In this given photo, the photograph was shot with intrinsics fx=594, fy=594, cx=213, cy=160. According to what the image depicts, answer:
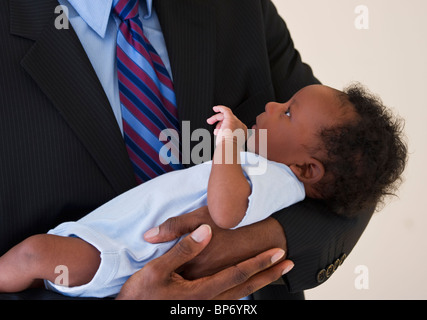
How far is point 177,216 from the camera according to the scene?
1114 millimetres

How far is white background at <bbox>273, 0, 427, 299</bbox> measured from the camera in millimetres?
2498

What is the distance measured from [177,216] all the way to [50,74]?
39 cm

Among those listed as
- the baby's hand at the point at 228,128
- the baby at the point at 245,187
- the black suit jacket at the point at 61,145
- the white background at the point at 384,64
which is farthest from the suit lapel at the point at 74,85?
the white background at the point at 384,64

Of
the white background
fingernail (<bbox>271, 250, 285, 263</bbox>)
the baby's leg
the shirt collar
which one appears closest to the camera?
the baby's leg

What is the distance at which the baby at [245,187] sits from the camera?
1.05m

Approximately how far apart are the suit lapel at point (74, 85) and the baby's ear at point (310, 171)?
341 millimetres

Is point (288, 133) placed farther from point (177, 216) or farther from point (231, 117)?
point (177, 216)

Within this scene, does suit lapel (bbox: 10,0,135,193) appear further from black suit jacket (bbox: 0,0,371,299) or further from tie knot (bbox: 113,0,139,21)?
tie knot (bbox: 113,0,139,21)

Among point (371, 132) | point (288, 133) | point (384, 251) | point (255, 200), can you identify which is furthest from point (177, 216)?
point (384, 251)

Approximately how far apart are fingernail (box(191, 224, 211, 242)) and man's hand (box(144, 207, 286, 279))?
29 mm

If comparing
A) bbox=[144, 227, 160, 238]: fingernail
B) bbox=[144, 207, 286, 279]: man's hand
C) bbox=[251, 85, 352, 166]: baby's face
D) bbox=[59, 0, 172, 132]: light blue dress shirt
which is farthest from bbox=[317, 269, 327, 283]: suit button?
bbox=[59, 0, 172, 132]: light blue dress shirt

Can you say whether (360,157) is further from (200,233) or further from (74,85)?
(74,85)

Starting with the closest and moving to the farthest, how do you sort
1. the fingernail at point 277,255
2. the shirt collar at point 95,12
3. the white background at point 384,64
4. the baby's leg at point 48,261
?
1. the baby's leg at point 48,261
2. the fingernail at point 277,255
3. the shirt collar at point 95,12
4. the white background at point 384,64

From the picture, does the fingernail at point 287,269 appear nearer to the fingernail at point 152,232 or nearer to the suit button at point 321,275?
the suit button at point 321,275
